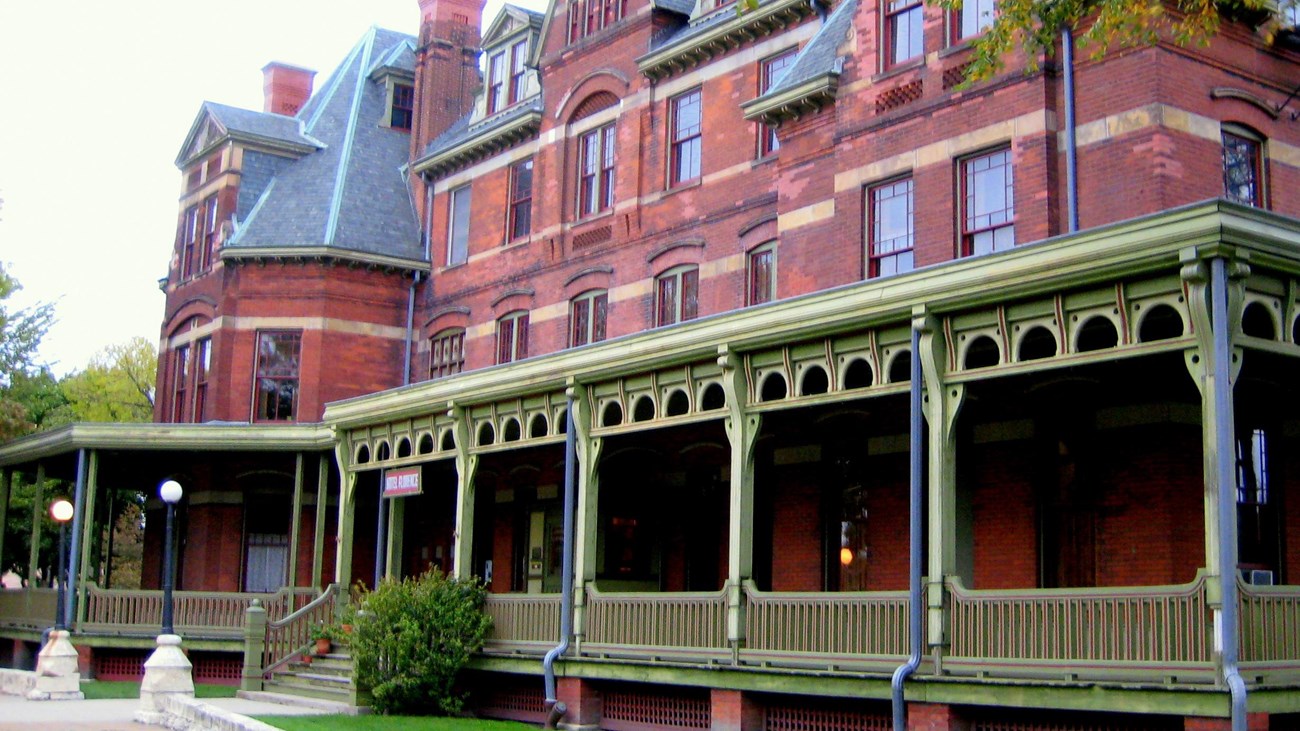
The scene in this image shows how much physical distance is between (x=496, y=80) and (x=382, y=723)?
17911 mm

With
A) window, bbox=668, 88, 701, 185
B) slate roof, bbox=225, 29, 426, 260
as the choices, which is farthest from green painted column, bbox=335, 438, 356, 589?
slate roof, bbox=225, 29, 426, 260

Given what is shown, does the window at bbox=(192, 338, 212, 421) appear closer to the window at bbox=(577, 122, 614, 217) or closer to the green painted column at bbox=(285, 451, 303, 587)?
the green painted column at bbox=(285, 451, 303, 587)

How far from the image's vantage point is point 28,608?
32250 mm

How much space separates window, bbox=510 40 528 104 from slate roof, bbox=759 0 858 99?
10.7 metres

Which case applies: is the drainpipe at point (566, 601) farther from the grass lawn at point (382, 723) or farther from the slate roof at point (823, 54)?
the slate roof at point (823, 54)

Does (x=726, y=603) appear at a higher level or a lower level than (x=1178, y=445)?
lower

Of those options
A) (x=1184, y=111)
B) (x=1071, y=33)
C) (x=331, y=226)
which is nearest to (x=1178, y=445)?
(x=1184, y=111)

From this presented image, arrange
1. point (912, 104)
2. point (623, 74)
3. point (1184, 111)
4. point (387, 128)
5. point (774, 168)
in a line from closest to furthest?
point (1184, 111)
point (912, 104)
point (774, 168)
point (623, 74)
point (387, 128)

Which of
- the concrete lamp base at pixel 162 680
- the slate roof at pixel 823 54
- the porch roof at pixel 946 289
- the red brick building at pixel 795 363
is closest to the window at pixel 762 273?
the red brick building at pixel 795 363

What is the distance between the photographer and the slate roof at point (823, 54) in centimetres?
2336

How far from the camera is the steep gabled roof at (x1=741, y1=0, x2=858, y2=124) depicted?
23.2m

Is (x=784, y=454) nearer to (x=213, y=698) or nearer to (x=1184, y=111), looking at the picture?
(x=1184, y=111)

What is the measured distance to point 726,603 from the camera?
1909 centimetres

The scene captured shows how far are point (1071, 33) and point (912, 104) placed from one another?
8.80ft
